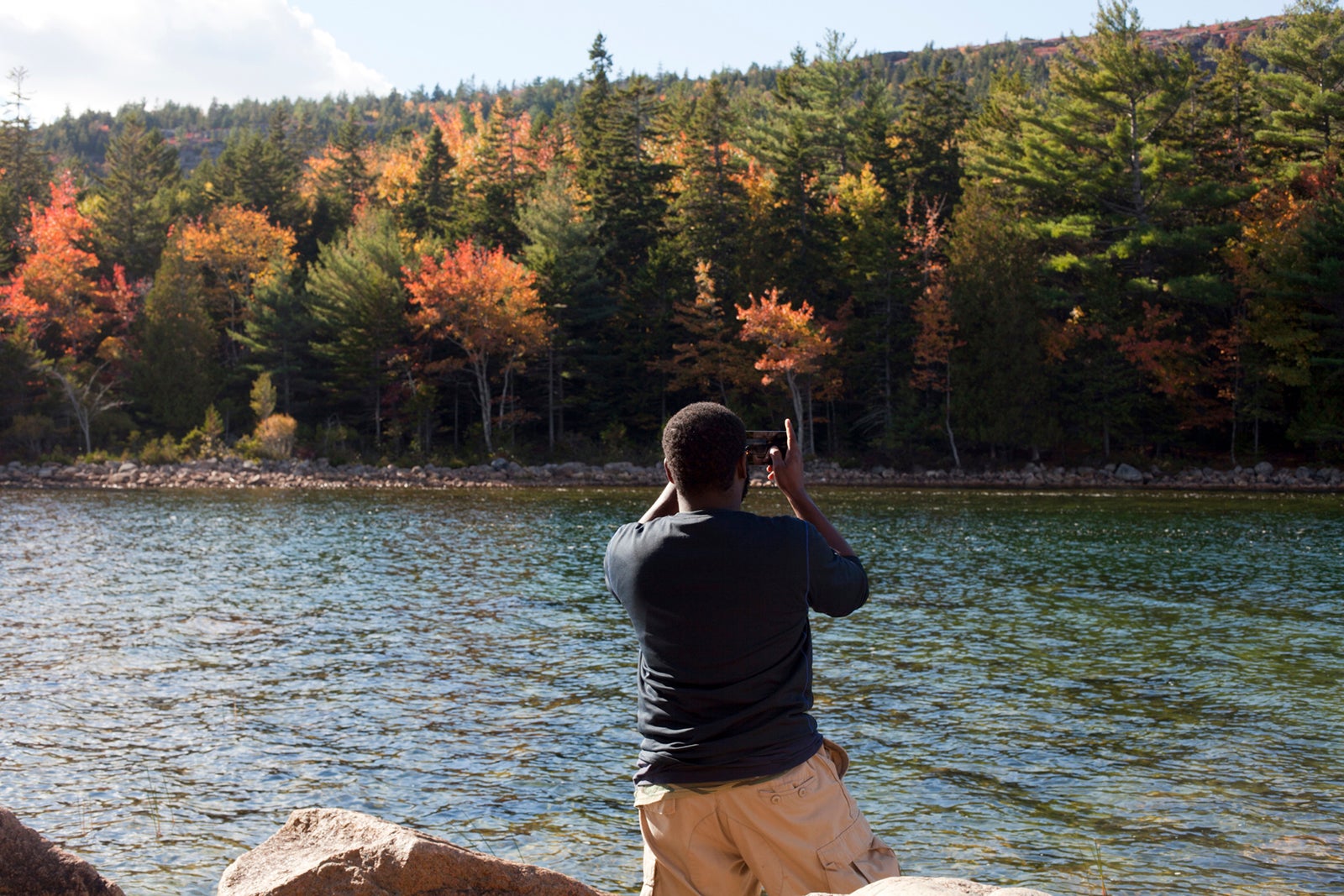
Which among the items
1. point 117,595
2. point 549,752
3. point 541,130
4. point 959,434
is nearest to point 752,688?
point 549,752

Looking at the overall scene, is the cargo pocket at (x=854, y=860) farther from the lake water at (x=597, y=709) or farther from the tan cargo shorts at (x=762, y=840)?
the lake water at (x=597, y=709)

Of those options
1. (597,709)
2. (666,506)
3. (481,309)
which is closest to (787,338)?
(481,309)

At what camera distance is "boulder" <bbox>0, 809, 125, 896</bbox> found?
405 centimetres

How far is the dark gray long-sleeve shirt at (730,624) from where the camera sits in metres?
3.31

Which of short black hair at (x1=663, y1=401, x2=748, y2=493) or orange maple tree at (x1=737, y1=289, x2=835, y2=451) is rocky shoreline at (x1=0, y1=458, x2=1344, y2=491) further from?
short black hair at (x1=663, y1=401, x2=748, y2=493)

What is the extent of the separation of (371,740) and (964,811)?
15.1 ft

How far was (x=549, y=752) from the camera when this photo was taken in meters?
8.77

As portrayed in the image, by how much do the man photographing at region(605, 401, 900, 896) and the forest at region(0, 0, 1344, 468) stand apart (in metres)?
41.5

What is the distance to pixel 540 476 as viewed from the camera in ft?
152

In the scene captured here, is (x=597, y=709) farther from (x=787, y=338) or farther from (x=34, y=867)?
(x=787, y=338)

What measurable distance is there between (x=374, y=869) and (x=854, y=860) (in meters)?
1.58

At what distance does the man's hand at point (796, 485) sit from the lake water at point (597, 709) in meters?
3.61

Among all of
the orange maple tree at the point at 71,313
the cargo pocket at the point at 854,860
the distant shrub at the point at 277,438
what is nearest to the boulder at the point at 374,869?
the cargo pocket at the point at 854,860

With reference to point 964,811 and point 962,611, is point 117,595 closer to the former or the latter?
point 962,611
